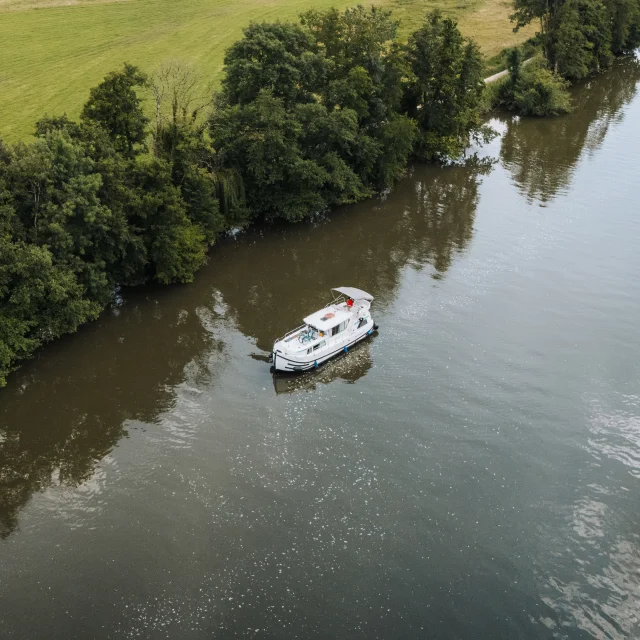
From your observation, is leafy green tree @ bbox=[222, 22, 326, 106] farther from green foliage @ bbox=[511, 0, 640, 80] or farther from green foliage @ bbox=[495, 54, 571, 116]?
green foliage @ bbox=[511, 0, 640, 80]

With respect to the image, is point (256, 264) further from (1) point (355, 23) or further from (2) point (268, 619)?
(2) point (268, 619)

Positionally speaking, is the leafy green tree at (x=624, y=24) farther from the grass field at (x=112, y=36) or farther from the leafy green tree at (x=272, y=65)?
the leafy green tree at (x=272, y=65)

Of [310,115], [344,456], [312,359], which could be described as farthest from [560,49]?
[344,456]

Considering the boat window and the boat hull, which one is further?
the boat window

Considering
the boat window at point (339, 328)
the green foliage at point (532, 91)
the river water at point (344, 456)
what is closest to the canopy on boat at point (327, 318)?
the boat window at point (339, 328)

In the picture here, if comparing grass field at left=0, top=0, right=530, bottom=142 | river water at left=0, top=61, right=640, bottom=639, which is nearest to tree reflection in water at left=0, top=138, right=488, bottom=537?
river water at left=0, top=61, right=640, bottom=639

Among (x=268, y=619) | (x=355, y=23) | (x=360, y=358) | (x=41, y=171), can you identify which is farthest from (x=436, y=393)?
(x=355, y=23)
